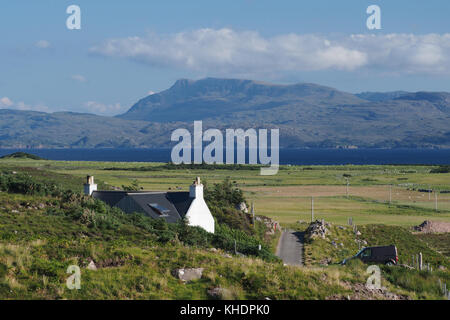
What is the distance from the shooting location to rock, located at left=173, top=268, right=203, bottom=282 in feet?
63.4

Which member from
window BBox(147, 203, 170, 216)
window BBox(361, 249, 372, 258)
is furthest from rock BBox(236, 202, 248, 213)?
window BBox(361, 249, 372, 258)

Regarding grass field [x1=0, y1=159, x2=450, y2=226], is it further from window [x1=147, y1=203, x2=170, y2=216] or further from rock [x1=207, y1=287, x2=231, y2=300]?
rock [x1=207, y1=287, x2=231, y2=300]

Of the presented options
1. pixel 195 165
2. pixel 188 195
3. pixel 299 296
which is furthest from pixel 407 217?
pixel 195 165

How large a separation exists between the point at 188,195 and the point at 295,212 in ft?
127

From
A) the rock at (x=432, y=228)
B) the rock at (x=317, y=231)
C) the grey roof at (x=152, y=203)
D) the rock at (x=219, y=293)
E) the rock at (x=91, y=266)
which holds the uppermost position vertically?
the grey roof at (x=152, y=203)

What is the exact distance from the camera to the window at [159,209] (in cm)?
3801

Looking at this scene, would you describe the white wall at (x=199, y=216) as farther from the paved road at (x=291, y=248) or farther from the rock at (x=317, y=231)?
the rock at (x=317, y=231)

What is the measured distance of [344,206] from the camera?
85.5 meters

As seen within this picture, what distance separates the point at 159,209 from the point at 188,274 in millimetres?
19203

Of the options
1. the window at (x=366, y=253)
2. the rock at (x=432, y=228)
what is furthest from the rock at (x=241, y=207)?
the window at (x=366, y=253)
